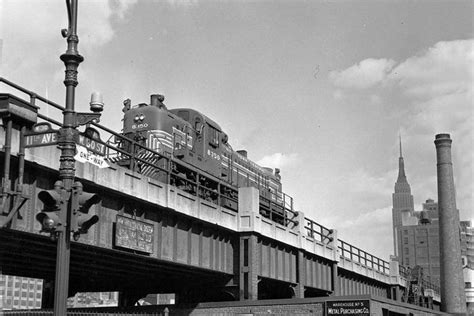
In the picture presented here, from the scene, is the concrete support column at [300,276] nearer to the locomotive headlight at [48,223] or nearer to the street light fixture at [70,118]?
the street light fixture at [70,118]

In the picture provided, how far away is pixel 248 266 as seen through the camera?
26.8 metres

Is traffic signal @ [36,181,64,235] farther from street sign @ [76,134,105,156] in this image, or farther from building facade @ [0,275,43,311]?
building facade @ [0,275,43,311]

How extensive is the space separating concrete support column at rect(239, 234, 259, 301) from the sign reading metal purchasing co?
328 centimetres

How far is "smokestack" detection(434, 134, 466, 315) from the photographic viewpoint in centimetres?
6172

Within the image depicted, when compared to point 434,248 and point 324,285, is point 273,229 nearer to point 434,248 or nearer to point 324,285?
point 324,285

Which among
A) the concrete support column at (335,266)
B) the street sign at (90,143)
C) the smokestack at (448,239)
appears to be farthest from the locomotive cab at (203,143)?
the smokestack at (448,239)

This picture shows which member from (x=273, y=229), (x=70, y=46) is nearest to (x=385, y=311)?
(x=273, y=229)

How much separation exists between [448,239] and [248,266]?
41720mm

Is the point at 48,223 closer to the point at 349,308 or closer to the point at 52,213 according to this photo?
the point at 52,213

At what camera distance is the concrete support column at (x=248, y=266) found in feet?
87.6

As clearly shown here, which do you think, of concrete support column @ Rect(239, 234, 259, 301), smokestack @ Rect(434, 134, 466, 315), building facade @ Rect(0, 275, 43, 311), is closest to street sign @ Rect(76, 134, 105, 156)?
concrete support column @ Rect(239, 234, 259, 301)

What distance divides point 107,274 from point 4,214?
1435 centimetres

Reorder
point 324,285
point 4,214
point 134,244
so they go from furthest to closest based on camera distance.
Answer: point 324,285 < point 134,244 < point 4,214

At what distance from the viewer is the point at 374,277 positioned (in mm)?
45406
